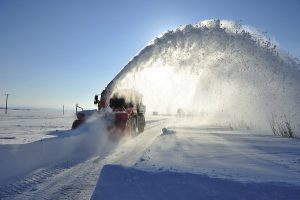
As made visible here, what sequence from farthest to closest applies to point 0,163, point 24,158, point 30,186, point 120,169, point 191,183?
point 24,158 → point 0,163 → point 30,186 → point 120,169 → point 191,183

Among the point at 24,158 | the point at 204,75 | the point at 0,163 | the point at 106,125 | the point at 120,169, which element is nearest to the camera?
the point at 120,169

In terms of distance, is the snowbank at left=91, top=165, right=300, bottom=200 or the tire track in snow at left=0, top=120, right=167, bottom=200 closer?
the snowbank at left=91, top=165, right=300, bottom=200

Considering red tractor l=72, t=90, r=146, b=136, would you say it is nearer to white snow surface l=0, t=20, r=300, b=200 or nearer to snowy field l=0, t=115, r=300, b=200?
white snow surface l=0, t=20, r=300, b=200

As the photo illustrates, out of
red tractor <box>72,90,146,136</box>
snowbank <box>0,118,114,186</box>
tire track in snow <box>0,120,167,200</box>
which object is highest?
red tractor <box>72,90,146,136</box>

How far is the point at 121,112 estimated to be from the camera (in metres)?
16.0

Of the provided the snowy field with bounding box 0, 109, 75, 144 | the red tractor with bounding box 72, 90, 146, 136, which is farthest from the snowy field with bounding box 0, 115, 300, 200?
the red tractor with bounding box 72, 90, 146, 136

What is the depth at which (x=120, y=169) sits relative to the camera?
5.69m

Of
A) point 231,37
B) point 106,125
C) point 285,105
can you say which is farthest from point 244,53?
point 106,125

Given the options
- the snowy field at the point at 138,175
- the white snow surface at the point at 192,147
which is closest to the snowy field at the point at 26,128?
the white snow surface at the point at 192,147

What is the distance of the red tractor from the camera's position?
15719mm

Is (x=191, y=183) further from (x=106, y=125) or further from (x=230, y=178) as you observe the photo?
(x=106, y=125)

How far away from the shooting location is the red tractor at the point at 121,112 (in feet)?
51.6

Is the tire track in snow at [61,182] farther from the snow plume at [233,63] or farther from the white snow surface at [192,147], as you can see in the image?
the snow plume at [233,63]

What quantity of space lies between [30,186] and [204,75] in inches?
864
